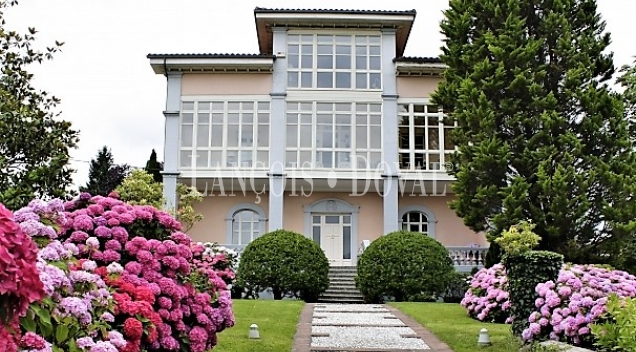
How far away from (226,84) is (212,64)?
2.76 feet

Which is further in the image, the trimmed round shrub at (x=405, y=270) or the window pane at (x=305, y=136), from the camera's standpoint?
the window pane at (x=305, y=136)

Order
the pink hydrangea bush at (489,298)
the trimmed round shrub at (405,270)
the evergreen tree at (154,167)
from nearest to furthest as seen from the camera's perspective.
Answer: the pink hydrangea bush at (489,298), the trimmed round shrub at (405,270), the evergreen tree at (154,167)

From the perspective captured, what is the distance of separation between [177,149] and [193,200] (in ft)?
5.98

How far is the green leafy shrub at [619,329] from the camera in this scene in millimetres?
6293

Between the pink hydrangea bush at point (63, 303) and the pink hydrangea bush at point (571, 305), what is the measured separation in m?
6.00

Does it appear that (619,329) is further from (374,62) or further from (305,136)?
(374,62)

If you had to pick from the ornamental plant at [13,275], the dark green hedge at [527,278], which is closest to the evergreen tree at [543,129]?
the dark green hedge at [527,278]

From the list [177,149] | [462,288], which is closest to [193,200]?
[177,149]

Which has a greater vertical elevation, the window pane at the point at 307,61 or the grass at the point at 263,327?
the window pane at the point at 307,61

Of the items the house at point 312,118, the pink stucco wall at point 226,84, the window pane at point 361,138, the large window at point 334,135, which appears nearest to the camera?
the house at point 312,118

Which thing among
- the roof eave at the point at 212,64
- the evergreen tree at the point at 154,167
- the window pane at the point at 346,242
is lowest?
the window pane at the point at 346,242

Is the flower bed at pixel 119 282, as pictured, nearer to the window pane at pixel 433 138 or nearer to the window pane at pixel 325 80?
the window pane at pixel 325 80

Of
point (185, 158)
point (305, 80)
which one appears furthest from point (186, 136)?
point (305, 80)

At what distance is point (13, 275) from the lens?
8.75ft
